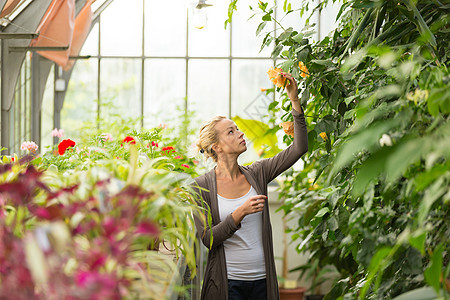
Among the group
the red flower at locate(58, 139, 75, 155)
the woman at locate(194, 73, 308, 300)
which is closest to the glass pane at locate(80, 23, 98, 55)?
the red flower at locate(58, 139, 75, 155)

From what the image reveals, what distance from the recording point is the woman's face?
7.56ft

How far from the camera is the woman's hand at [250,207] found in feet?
6.46

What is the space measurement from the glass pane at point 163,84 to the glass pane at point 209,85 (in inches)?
4.2

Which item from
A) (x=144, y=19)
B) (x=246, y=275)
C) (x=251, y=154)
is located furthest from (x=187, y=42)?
(x=246, y=275)

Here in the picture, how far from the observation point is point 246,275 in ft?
6.99

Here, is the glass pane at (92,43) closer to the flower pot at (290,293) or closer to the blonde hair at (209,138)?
the flower pot at (290,293)

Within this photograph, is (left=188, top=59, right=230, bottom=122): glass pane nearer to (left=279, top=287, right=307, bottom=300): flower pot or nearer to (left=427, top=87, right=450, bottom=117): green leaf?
(left=279, top=287, right=307, bottom=300): flower pot

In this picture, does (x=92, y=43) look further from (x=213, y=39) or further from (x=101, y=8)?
(x=213, y=39)

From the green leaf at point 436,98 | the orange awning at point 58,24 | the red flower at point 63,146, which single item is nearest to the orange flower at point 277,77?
the red flower at point 63,146

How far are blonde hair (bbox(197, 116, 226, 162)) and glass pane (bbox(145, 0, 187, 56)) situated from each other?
360 cm

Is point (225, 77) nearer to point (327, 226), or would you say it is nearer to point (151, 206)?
point (327, 226)

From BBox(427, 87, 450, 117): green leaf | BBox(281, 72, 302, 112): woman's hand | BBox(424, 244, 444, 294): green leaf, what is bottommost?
BBox(424, 244, 444, 294): green leaf

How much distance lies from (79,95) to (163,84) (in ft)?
2.93

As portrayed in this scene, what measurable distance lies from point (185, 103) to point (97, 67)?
1022 millimetres
